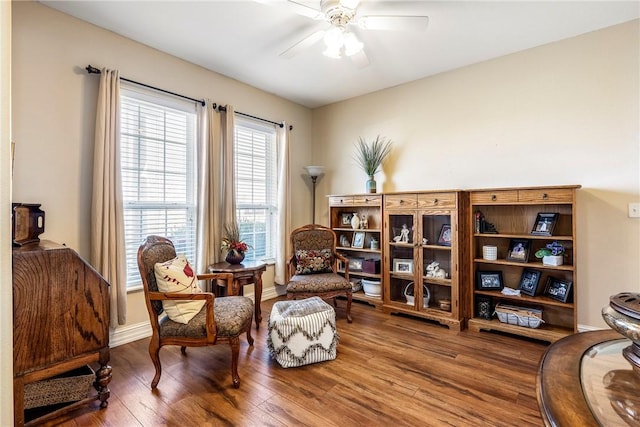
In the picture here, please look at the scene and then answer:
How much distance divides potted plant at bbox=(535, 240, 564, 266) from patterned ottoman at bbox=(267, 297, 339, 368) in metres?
2.04

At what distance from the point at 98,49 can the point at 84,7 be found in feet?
1.09

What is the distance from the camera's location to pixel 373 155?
13.2 feet

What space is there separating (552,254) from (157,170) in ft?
12.7

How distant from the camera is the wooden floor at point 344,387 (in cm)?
176

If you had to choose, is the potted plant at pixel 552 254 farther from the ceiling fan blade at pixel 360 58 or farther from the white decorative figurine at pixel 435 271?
the ceiling fan blade at pixel 360 58

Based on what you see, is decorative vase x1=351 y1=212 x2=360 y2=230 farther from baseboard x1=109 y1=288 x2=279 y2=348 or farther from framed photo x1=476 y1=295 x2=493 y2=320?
baseboard x1=109 y1=288 x2=279 y2=348

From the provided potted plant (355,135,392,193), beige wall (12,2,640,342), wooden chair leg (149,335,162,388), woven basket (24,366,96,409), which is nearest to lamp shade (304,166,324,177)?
potted plant (355,135,392,193)

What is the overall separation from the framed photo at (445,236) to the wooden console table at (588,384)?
2233mm

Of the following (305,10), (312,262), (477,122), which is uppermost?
(305,10)

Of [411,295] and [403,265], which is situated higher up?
[403,265]

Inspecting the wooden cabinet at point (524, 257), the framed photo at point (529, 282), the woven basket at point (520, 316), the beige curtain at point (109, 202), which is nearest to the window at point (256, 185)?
the beige curtain at point (109, 202)

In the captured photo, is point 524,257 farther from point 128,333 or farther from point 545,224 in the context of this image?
point 128,333

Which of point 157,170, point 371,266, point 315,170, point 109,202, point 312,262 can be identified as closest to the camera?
point 109,202

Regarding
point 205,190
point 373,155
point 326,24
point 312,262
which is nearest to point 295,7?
point 326,24
